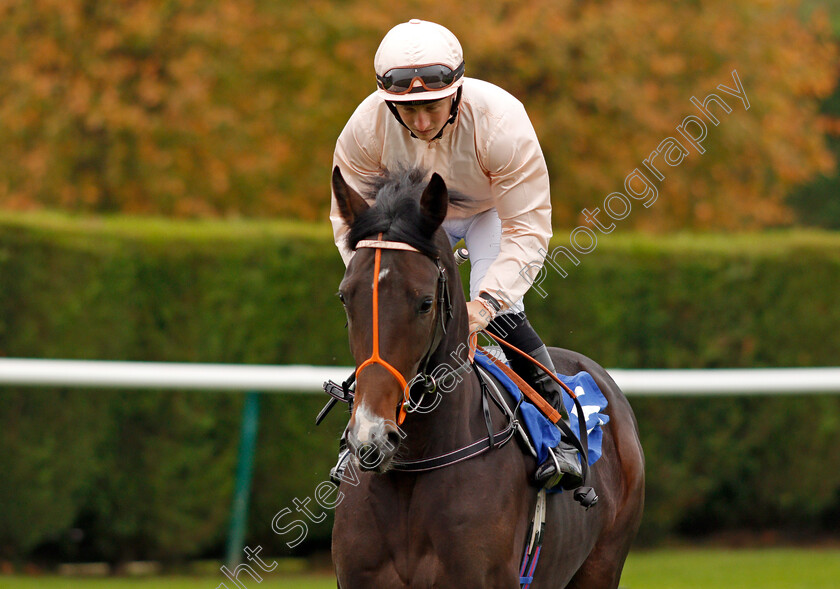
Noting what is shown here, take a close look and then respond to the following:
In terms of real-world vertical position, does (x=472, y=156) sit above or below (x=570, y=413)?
above

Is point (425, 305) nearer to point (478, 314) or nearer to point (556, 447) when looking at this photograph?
point (478, 314)

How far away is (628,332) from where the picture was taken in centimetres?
850

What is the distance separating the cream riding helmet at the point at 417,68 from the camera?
344cm

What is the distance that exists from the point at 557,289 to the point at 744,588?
2.52 meters

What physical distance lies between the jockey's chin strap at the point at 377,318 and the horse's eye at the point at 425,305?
0.35ft

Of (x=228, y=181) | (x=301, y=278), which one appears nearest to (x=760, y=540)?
(x=301, y=278)

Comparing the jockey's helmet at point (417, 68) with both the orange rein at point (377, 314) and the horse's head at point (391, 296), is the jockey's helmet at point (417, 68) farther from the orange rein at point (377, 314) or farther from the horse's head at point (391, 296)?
the orange rein at point (377, 314)

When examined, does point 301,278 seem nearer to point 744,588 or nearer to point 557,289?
point 557,289

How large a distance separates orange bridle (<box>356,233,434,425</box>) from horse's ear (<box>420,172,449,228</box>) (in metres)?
0.14

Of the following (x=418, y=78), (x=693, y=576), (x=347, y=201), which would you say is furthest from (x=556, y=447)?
(x=693, y=576)

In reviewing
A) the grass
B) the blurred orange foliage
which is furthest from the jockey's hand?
the blurred orange foliage

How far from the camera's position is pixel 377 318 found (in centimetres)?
296

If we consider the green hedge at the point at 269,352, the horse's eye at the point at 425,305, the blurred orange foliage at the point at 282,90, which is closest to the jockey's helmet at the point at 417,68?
the horse's eye at the point at 425,305

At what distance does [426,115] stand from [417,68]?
18 cm
